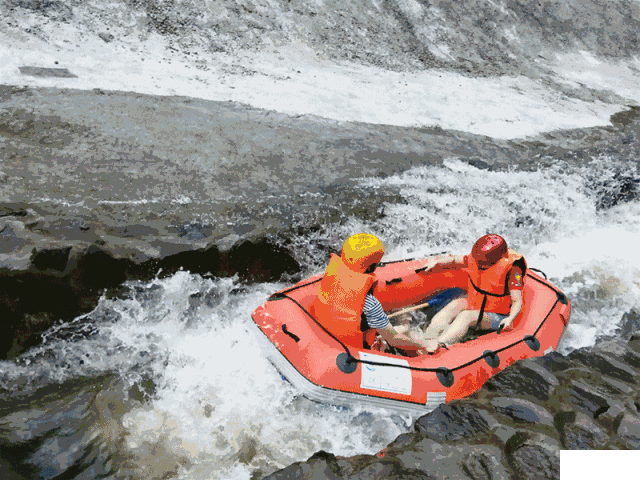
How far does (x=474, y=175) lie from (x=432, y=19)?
6.32 m

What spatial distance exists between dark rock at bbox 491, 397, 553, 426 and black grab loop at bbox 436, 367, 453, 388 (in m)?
0.44

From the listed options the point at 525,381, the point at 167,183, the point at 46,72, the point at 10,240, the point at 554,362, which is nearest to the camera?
the point at 525,381

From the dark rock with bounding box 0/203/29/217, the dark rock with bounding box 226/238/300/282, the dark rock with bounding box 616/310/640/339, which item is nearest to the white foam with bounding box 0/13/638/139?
the dark rock with bounding box 0/203/29/217

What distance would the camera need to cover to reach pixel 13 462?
2.90 m

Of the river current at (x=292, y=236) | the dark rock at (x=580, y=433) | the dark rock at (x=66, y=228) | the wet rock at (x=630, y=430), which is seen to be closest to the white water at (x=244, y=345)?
the river current at (x=292, y=236)

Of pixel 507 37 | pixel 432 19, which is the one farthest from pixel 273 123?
pixel 507 37

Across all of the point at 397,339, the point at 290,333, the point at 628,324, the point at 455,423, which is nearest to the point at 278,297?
the point at 290,333

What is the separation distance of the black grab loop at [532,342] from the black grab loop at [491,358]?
1.13 ft

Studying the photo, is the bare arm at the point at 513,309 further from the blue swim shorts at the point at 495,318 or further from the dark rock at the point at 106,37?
the dark rock at the point at 106,37

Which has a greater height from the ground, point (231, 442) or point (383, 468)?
point (383, 468)

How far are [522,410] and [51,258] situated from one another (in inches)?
141

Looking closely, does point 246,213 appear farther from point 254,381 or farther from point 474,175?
point 474,175

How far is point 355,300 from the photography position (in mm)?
3490

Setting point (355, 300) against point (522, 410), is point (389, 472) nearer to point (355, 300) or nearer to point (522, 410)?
point (522, 410)
